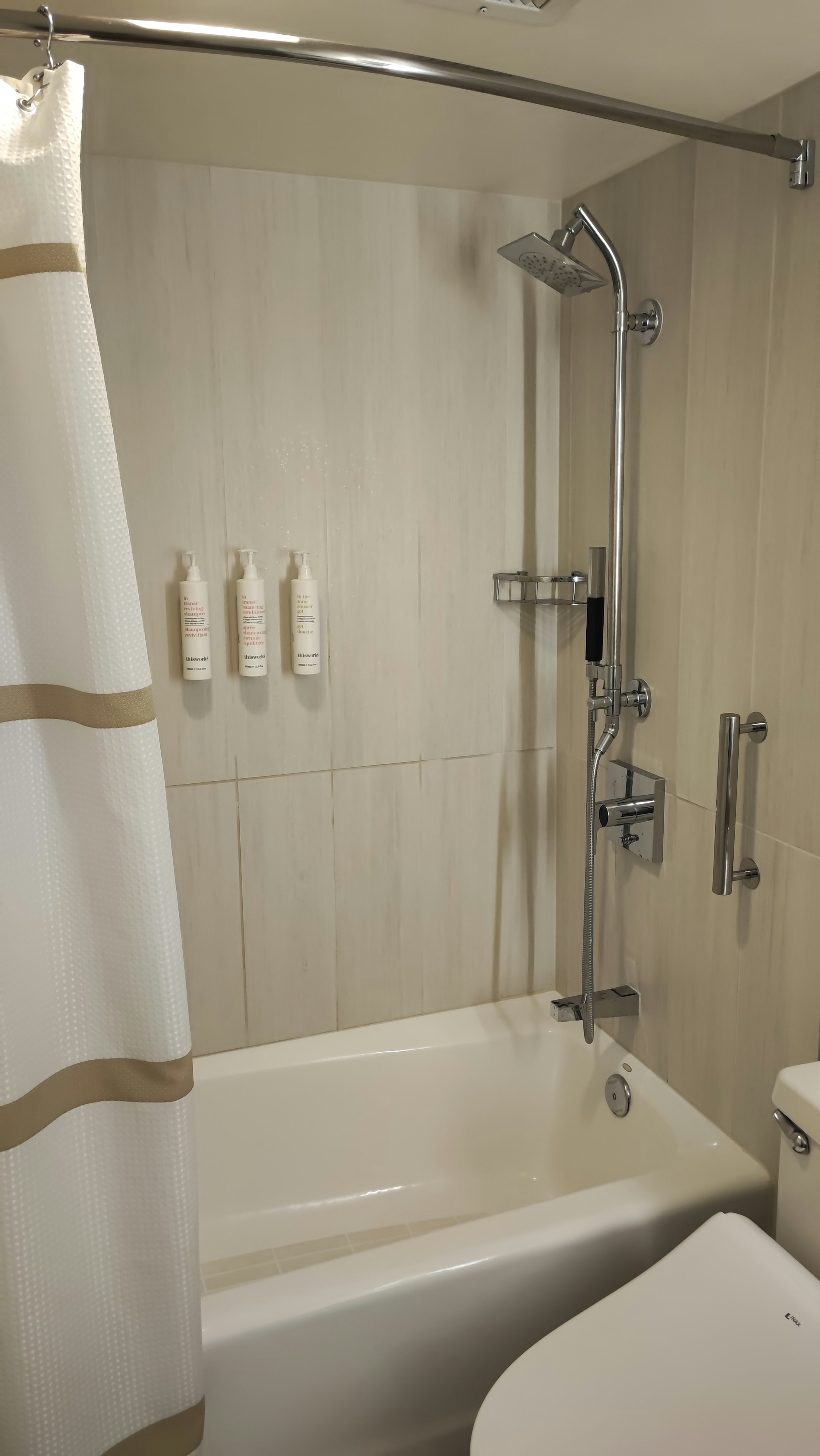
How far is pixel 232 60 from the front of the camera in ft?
4.42

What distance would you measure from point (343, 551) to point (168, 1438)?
4.81 ft

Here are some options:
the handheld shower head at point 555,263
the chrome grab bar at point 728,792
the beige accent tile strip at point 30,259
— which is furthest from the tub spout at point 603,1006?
the beige accent tile strip at point 30,259

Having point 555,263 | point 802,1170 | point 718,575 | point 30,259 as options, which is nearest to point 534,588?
point 718,575

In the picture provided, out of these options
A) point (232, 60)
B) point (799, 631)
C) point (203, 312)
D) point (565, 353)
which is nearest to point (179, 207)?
point (203, 312)

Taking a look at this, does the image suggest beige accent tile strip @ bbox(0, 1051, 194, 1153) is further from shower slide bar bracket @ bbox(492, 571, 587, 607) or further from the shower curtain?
shower slide bar bracket @ bbox(492, 571, 587, 607)

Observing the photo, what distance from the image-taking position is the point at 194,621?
1862 millimetres

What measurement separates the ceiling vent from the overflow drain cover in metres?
1.78

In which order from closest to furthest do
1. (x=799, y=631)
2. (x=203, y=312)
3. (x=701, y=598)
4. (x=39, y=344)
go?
(x=39, y=344) → (x=799, y=631) → (x=701, y=598) → (x=203, y=312)

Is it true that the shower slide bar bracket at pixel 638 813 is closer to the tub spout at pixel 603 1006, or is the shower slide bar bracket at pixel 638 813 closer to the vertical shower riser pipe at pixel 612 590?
the vertical shower riser pipe at pixel 612 590

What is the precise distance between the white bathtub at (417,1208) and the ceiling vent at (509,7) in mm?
1676

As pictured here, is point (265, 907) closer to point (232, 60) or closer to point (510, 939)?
point (510, 939)

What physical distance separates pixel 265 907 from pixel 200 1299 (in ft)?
2.85

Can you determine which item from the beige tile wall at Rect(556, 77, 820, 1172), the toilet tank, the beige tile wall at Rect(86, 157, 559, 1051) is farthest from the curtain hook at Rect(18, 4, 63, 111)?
the toilet tank

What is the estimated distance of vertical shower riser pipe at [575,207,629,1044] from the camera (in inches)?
68.6
